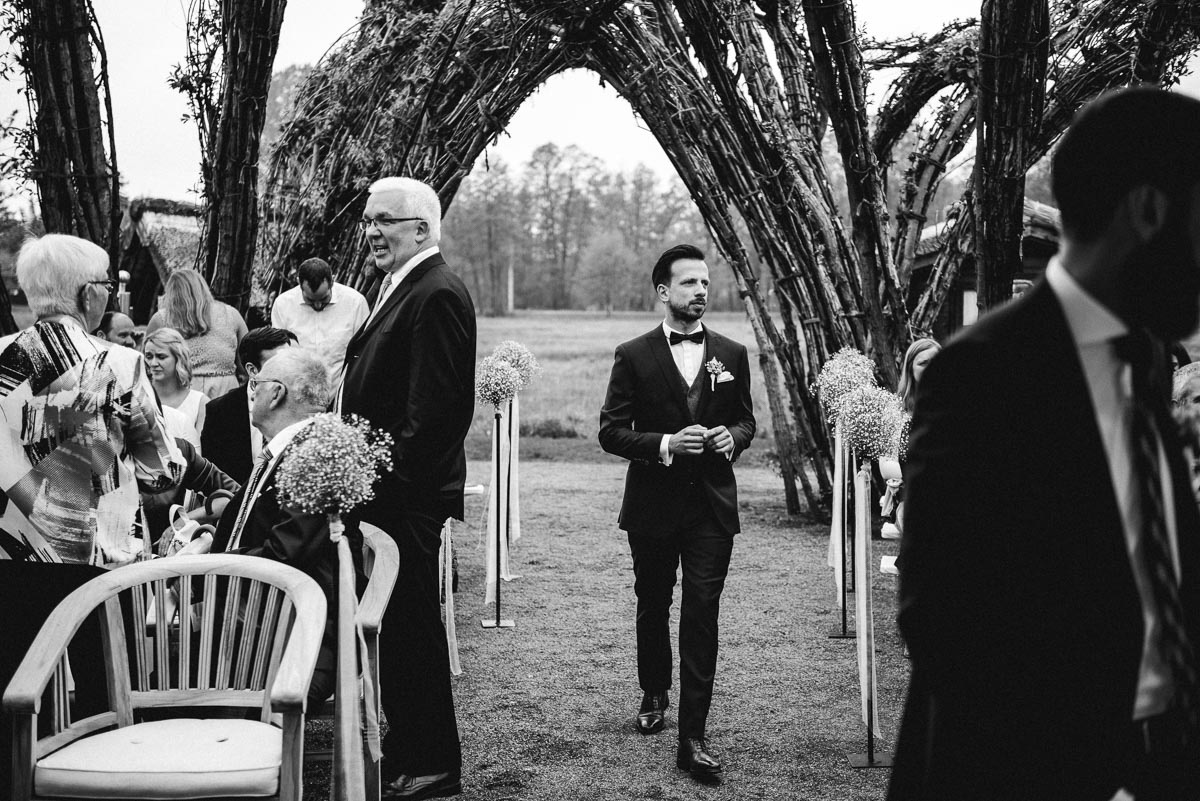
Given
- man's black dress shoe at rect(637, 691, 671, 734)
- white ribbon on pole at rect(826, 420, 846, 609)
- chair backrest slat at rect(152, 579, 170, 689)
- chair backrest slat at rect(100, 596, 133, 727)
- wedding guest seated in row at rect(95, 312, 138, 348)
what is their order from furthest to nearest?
wedding guest seated in row at rect(95, 312, 138, 348), white ribbon on pole at rect(826, 420, 846, 609), man's black dress shoe at rect(637, 691, 671, 734), chair backrest slat at rect(152, 579, 170, 689), chair backrest slat at rect(100, 596, 133, 727)

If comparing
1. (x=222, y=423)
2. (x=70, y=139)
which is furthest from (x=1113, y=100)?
(x=70, y=139)

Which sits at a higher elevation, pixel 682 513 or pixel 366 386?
pixel 366 386

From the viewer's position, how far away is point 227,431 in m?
5.44

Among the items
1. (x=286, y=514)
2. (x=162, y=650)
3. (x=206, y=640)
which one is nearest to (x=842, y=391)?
(x=286, y=514)

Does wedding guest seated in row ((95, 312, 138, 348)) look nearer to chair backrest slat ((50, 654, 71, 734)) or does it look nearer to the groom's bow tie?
the groom's bow tie

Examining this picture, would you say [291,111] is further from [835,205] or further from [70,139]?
[835,205]

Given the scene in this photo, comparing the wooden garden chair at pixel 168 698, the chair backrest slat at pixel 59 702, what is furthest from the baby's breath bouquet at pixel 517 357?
the chair backrest slat at pixel 59 702

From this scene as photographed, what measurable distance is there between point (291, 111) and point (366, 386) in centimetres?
592

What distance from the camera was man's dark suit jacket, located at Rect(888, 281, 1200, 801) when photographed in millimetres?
1575

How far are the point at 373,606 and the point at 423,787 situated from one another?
39.7 inches

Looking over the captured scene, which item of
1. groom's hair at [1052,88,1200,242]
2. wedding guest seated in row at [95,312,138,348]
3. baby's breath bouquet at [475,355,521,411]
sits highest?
groom's hair at [1052,88,1200,242]

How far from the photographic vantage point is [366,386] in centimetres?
390

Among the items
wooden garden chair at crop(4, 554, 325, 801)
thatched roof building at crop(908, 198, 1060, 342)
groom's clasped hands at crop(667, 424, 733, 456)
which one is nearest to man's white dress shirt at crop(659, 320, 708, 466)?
groom's clasped hands at crop(667, 424, 733, 456)

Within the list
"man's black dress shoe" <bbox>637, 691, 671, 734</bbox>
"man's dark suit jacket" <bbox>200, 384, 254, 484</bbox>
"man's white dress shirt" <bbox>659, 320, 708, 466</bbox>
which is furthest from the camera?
"man's dark suit jacket" <bbox>200, 384, 254, 484</bbox>
